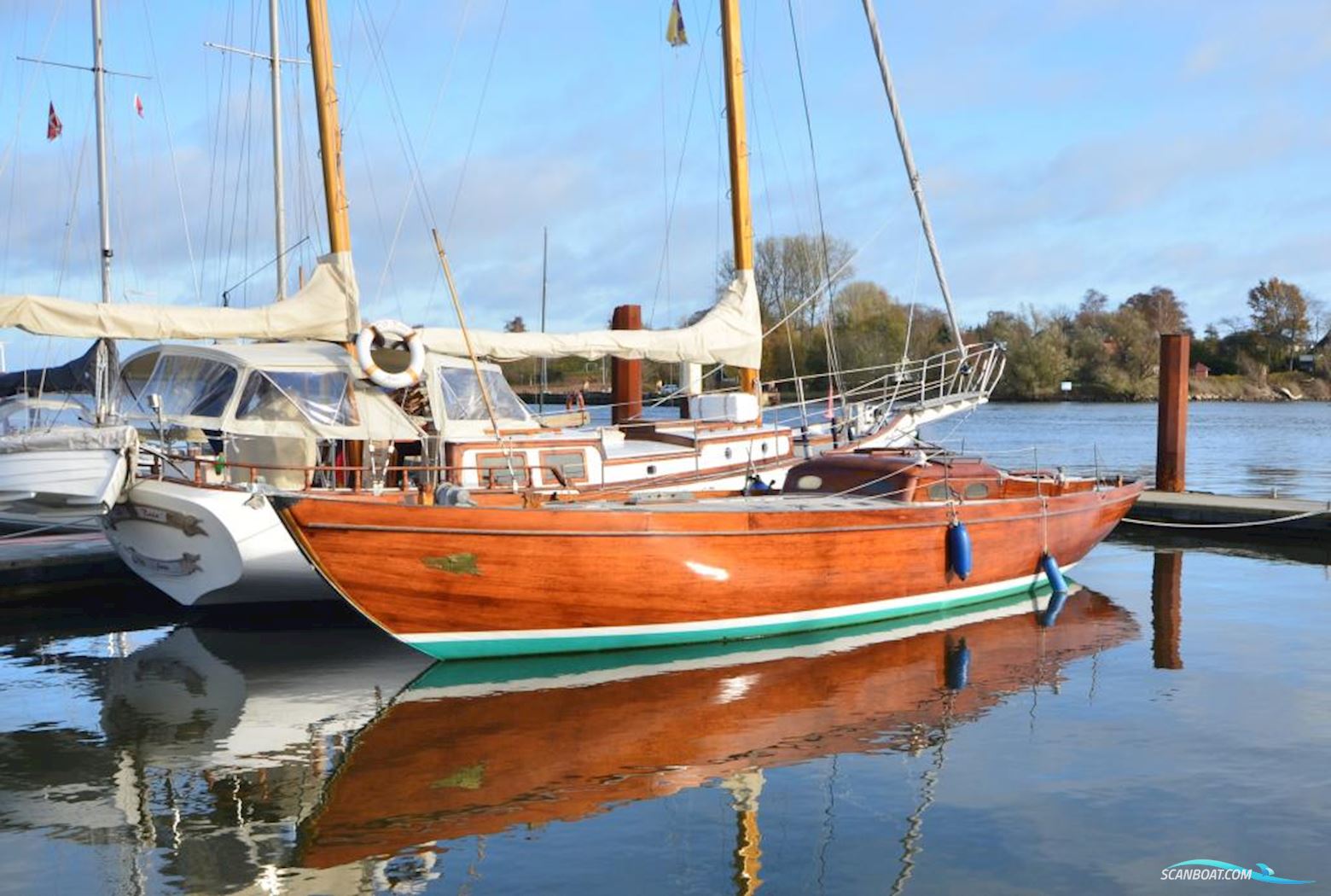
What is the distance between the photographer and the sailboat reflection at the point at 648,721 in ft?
30.2

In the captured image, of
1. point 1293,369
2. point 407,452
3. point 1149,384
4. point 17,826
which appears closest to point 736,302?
point 407,452

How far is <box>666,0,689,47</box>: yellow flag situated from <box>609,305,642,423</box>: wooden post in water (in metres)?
5.02

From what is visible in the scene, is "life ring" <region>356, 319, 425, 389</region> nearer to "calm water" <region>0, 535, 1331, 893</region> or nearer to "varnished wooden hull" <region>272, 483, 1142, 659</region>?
"calm water" <region>0, 535, 1331, 893</region>

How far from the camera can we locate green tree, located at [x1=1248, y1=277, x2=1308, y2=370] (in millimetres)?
106750

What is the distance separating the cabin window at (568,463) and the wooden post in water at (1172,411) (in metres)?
13.1

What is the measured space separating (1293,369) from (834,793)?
10875 cm

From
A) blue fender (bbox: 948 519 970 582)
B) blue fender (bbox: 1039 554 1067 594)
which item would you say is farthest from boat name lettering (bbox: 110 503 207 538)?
blue fender (bbox: 1039 554 1067 594)

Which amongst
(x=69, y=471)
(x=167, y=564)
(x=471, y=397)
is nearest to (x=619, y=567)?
(x=471, y=397)

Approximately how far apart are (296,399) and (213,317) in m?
1.49

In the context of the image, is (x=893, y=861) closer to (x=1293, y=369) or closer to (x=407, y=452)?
(x=407, y=452)

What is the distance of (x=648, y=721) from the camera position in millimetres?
11320

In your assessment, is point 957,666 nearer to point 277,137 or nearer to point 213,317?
point 213,317

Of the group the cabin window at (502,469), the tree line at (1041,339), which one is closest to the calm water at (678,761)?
the cabin window at (502,469)

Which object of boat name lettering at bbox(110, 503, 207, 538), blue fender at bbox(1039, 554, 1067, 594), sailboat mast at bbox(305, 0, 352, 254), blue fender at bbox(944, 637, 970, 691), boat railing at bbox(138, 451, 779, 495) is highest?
sailboat mast at bbox(305, 0, 352, 254)
